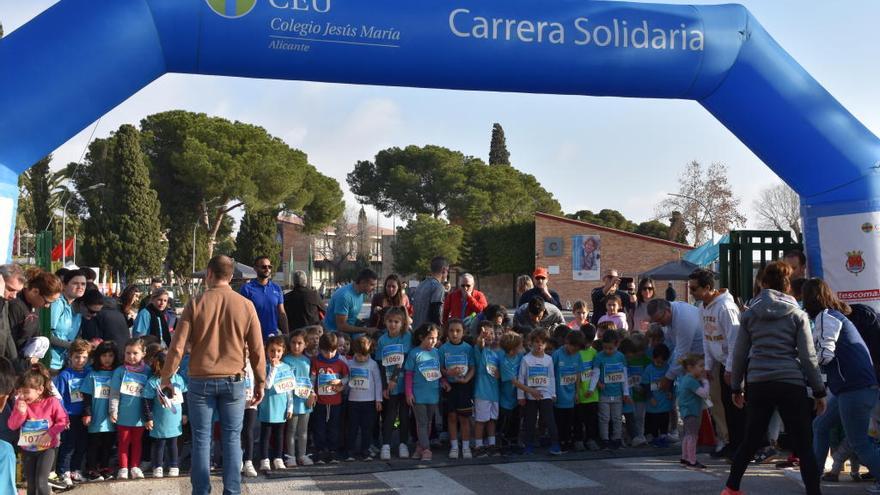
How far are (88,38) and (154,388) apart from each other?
9.65 feet

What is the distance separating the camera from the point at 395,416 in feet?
26.6

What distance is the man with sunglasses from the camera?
891 cm

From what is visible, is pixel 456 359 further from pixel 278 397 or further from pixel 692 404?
pixel 692 404

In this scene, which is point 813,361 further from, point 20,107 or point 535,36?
point 20,107

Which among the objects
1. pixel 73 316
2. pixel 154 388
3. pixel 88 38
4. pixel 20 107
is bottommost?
pixel 154 388

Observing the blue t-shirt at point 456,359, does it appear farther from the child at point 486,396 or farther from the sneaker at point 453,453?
the sneaker at point 453,453

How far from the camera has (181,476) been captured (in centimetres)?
708

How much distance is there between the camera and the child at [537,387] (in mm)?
8047

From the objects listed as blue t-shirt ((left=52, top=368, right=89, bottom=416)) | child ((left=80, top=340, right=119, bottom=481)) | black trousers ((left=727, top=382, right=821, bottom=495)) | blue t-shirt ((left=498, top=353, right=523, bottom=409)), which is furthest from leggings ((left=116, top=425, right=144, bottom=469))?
black trousers ((left=727, top=382, right=821, bottom=495))

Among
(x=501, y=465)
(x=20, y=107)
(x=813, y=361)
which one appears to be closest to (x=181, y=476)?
(x=501, y=465)

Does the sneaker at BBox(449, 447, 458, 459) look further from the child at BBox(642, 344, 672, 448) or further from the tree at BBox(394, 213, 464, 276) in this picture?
the tree at BBox(394, 213, 464, 276)

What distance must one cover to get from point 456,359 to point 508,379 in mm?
534

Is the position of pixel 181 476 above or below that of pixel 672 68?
below

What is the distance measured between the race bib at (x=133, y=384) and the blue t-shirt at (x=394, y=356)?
6.99ft
